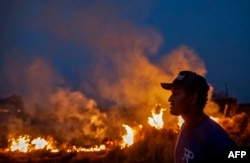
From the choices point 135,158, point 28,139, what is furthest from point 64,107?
point 135,158

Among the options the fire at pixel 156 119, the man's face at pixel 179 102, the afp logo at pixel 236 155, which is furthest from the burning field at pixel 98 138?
the afp logo at pixel 236 155

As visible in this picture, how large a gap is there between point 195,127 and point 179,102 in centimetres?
27

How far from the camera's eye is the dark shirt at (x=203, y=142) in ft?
9.57

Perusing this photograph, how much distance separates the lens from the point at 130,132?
1938cm

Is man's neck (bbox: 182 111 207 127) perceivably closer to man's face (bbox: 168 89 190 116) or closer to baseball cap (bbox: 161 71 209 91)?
man's face (bbox: 168 89 190 116)

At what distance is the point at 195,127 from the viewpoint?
124 inches

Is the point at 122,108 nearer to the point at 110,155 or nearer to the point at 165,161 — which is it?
the point at 110,155

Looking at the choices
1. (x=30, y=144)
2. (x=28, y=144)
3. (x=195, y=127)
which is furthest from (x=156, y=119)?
(x=195, y=127)

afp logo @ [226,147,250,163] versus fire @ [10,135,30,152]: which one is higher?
fire @ [10,135,30,152]

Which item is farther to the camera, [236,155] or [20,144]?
[20,144]

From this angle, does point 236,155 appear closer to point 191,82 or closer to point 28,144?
point 191,82

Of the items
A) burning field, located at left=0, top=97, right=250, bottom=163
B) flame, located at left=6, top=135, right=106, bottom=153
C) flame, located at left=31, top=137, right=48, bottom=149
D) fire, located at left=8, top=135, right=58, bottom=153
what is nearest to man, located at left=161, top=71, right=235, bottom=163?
burning field, located at left=0, top=97, right=250, bottom=163

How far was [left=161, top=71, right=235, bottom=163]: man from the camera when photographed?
2.94 meters

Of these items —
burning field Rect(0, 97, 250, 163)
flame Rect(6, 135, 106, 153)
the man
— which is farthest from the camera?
flame Rect(6, 135, 106, 153)
